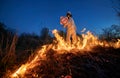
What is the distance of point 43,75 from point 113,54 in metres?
3.12

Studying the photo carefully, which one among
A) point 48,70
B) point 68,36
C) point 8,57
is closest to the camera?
point 48,70

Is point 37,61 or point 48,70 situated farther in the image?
point 37,61

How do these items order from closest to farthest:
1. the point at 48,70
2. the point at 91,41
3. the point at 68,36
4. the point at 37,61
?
1. the point at 48,70
2. the point at 37,61
3. the point at 91,41
4. the point at 68,36

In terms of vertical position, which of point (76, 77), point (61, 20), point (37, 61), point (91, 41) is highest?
point (61, 20)

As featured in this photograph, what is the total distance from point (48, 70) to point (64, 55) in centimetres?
117

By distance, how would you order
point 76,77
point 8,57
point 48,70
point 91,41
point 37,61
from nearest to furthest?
point 76,77 → point 48,70 → point 37,61 → point 8,57 → point 91,41

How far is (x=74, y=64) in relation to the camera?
309 inches

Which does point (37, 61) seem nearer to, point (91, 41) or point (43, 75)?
point (43, 75)

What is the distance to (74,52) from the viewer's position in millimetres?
8695

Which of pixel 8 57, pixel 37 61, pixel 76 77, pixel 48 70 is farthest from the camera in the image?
pixel 8 57

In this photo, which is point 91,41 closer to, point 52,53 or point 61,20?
point 61,20

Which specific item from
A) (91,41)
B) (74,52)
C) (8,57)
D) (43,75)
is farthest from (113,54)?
(8,57)

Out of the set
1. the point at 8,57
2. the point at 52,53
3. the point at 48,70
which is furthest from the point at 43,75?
the point at 8,57

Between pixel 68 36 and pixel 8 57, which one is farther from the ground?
pixel 68 36
